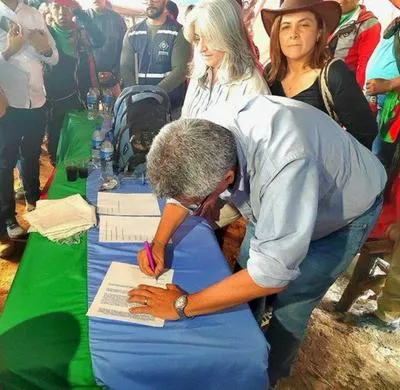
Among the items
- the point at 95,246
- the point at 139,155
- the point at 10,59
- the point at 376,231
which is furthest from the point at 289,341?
the point at 10,59

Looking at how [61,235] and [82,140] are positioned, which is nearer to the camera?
[61,235]

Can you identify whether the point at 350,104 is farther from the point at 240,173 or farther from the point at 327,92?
the point at 240,173

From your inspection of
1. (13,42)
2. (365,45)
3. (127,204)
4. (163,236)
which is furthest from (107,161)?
(365,45)

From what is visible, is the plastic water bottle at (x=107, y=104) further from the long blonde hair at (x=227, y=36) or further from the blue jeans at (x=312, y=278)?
the blue jeans at (x=312, y=278)

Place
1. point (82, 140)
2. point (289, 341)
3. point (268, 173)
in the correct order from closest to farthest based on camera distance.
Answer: point (268, 173)
point (289, 341)
point (82, 140)

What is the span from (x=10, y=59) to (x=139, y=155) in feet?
4.14

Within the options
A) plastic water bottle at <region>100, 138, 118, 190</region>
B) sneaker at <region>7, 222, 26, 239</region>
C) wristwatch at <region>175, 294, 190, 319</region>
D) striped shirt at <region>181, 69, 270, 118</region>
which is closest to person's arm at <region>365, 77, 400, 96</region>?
striped shirt at <region>181, 69, 270, 118</region>

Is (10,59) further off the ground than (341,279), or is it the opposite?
(10,59)

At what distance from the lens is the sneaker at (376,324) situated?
7.26 ft

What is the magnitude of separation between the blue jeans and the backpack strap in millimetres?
480

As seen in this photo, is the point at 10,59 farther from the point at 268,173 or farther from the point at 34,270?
the point at 268,173

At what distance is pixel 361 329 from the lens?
221cm

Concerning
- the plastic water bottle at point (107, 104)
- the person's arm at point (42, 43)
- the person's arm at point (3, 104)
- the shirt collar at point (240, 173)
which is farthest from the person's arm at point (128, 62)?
the shirt collar at point (240, 173)

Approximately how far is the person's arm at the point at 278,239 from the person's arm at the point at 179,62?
227 cm
